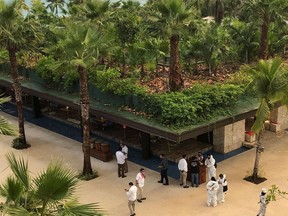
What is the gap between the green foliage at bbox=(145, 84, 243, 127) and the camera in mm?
19125

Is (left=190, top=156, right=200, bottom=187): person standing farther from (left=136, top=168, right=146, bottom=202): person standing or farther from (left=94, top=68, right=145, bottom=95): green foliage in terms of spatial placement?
(left=94, top=68, right=145, bottom=95): green foliage

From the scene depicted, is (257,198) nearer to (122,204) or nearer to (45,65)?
(122,204)

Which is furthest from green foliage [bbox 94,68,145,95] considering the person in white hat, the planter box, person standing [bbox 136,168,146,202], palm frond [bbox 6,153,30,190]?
palm frond [bbox 6,153,30,190]

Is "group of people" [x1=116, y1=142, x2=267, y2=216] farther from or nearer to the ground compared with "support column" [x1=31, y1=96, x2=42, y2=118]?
nearer to the ground

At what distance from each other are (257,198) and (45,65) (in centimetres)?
1388

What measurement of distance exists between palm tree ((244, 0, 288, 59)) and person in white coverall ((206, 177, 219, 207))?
10874 mm

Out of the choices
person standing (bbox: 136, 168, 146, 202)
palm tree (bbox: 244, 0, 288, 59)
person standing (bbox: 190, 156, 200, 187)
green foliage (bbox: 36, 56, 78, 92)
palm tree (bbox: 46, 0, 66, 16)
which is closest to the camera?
person standing (bbox: 136, 168, 146, 202)

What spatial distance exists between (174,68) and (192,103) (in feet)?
6.48

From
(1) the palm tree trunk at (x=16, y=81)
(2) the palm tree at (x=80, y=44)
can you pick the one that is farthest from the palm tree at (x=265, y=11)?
(1) the palm tree trunk at (x=16, y=81)

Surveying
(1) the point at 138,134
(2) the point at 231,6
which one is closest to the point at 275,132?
(1) the point at 138,134

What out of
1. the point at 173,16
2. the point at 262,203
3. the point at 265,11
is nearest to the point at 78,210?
the point at 262,203

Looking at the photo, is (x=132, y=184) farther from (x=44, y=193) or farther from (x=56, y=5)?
(x=56, y=5)

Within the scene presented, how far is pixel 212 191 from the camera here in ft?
55.7

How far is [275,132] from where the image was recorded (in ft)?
82.3
